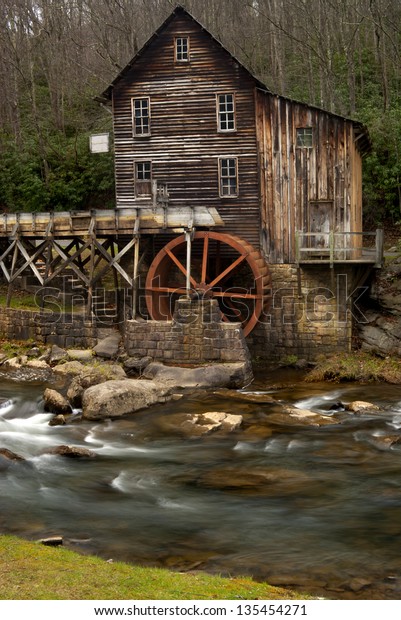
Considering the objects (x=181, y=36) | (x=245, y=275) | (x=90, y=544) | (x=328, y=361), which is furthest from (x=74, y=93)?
(x=90, y=544)

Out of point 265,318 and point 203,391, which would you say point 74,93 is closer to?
point 265,318

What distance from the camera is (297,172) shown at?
21281 mm

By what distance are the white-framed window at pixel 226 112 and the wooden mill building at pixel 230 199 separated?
0.03 metres

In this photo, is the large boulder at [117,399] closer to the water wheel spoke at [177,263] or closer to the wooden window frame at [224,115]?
the water wheel spoke at [177,263]

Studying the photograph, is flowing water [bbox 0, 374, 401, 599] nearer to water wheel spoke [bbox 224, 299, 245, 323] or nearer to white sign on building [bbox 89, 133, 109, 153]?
water wheel spoke [bbox 224, 299, 245, 323]

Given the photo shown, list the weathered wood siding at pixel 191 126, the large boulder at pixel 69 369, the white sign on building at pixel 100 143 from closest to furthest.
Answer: the large boulder at pixel 69 369
the weathered wood siding at pixel 191 126
the white sign on building at pixel 100 143

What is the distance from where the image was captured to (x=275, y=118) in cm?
2125

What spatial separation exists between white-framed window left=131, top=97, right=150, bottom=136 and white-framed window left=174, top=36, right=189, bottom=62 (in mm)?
1668

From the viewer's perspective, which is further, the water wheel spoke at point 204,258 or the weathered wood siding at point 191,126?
the weathered wood siding at point 191,126

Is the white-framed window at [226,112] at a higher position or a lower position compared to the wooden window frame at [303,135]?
→ higher

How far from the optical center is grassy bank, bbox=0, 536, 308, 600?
22.8ft

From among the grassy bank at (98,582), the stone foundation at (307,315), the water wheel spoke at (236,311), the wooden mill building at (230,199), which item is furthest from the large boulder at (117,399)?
the grassy bank at (98,582)

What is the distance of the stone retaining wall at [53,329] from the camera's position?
20.6 meters

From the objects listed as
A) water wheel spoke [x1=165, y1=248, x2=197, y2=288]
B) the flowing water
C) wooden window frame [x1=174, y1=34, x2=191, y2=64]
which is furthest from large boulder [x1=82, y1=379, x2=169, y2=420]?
wooden window frame [x1=174, y1=34, x2=191, y2=64]
